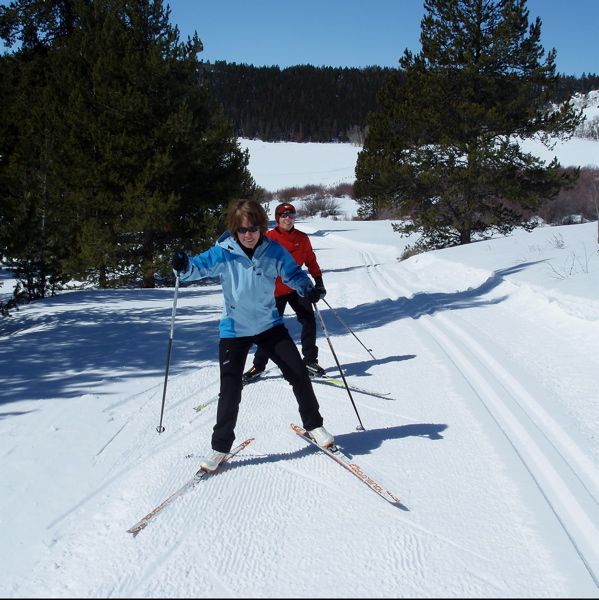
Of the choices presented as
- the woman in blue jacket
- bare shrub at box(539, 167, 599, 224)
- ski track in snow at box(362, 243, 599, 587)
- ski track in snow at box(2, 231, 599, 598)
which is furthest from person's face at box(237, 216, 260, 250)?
bare shrub at box(539, 167, 599, 224)

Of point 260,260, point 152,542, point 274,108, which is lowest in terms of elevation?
point 152,542

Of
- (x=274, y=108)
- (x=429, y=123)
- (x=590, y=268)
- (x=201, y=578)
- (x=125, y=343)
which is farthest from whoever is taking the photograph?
(x=274, y=108)

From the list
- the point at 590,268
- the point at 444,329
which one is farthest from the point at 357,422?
the point at 590,268

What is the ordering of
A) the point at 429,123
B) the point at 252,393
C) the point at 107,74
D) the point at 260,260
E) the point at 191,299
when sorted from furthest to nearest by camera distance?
the point at 429,123
the point at 107,74
the point at 191,299
the point at 252,393
the point at 260,260

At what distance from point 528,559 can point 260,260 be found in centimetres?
223

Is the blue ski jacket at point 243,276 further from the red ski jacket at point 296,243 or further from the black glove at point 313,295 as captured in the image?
the red ski jacket at point 296,243

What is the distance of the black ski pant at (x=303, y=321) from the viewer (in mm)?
5688

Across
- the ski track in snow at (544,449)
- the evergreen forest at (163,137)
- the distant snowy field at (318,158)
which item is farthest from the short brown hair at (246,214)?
the distant snowy field at (318,158)

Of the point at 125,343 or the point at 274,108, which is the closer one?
the point at 125,343

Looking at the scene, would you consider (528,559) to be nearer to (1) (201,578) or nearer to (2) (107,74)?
(1) (201,578)

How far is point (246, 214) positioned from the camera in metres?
3.41

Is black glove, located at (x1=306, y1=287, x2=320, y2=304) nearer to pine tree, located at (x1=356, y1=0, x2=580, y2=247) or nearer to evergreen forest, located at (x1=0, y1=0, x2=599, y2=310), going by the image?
evergreen forest, located at (x1=0, y1=0, x2=599, y2=310)

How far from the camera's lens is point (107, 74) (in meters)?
13.3

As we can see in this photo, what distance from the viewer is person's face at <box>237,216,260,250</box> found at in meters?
3.41
